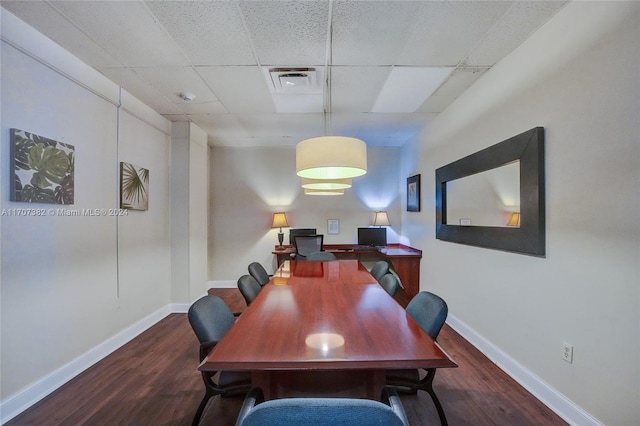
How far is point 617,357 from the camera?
1455 mm

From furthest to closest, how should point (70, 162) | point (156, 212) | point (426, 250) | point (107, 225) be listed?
point (426, 250)
point (156, 212)
point (107, 225)
point (70, 162)

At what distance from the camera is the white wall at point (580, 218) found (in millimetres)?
1405

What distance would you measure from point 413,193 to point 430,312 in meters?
3.01

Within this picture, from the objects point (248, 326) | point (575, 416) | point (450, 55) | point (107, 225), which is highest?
point (450, 55)

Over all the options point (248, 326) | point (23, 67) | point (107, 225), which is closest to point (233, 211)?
point (107, 225)

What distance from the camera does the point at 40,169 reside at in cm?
197

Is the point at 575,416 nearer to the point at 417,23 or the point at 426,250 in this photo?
the point at 426,250

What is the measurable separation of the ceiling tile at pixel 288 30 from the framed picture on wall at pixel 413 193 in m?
2.61

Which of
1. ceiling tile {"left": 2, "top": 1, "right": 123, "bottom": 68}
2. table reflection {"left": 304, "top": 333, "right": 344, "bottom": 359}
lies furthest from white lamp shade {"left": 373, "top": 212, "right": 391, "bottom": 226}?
ceiling tile {"left": 2, "top": 1, "right": 123, "bottom": 68}

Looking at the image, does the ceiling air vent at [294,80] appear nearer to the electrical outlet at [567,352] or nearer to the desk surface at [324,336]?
the desk surface at [324,336]

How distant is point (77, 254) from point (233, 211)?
2.90 m

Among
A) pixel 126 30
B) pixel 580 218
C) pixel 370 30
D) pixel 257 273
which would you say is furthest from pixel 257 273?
pixel 580 218

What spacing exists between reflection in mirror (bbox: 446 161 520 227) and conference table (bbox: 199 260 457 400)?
54.5 inches

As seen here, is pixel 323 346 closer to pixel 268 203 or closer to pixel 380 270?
pixel 380 270
